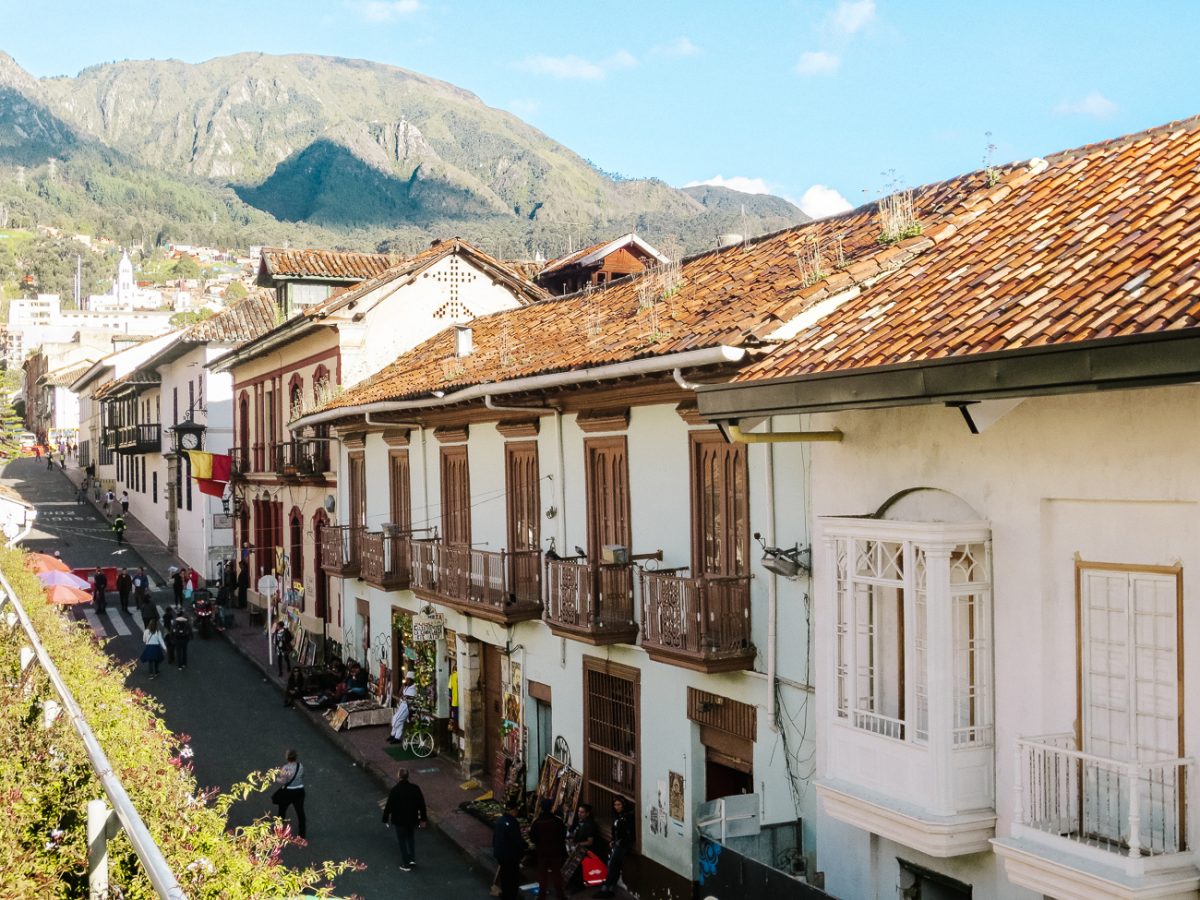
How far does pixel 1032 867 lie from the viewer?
7996 millimetres

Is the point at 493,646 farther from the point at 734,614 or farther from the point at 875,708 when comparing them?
the point at 875,708

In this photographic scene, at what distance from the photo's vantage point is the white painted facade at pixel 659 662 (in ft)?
38.6

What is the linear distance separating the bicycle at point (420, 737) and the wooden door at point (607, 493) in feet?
22.9

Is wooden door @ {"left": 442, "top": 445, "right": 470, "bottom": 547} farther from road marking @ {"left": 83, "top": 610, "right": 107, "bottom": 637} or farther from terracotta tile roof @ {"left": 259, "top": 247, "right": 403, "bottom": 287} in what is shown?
road marking @ {"left": 83, "top": 610, "right": 107, "bottom": 637}

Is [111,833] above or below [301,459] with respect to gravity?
below

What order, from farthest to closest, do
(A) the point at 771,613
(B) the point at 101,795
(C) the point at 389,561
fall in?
1. (C) the point at 389,561
2. (A) the point at 771,613
3. (B) the point at 101,795

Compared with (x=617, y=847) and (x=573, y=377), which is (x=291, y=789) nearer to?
(x=617, y=847)

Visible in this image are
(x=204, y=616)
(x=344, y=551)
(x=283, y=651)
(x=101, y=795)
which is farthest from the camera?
(x=204, y=616)

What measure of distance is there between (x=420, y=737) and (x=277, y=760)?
232cm

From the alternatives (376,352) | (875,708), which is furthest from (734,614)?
(376,352)

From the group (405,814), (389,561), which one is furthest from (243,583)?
(405,814)

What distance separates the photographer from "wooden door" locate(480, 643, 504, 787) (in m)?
19.2

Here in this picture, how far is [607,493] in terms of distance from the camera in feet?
50.2

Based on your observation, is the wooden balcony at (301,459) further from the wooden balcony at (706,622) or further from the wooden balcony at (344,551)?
the wooden balcony at (706,622)
